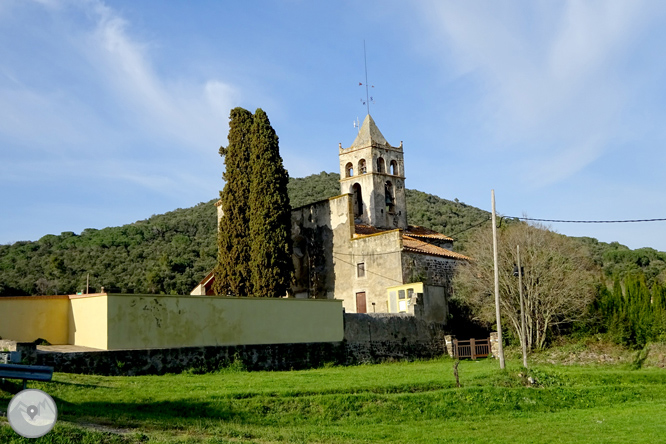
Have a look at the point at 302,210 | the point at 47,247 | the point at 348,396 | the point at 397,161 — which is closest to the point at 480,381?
the point at 348,396

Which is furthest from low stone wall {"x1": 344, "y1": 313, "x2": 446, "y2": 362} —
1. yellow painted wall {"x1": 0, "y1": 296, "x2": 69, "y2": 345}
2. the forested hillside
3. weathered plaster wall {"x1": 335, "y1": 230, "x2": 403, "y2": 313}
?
the forested hillside

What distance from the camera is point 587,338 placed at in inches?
1266

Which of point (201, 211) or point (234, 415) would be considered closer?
point (234, 415)

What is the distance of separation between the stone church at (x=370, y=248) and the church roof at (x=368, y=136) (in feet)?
0.25

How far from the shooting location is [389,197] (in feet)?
146

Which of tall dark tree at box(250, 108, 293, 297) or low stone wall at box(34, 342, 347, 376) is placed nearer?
low stone wall at box(34, 342, 347, 376)

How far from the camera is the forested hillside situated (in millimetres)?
50406

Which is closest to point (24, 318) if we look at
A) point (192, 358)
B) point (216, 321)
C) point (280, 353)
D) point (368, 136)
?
point (192, 358)

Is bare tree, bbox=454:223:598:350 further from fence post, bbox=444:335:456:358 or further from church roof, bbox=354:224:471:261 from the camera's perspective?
church roof, bbox=354:224:471:261

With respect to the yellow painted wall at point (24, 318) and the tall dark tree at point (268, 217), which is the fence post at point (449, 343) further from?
the yellow painted wall at point (24, 318)

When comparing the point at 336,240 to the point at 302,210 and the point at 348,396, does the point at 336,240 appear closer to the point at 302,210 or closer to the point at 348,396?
the point at 302,210

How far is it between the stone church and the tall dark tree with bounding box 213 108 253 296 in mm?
3306

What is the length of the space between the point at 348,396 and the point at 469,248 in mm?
21167

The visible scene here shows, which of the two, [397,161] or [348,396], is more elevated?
[397,161]
